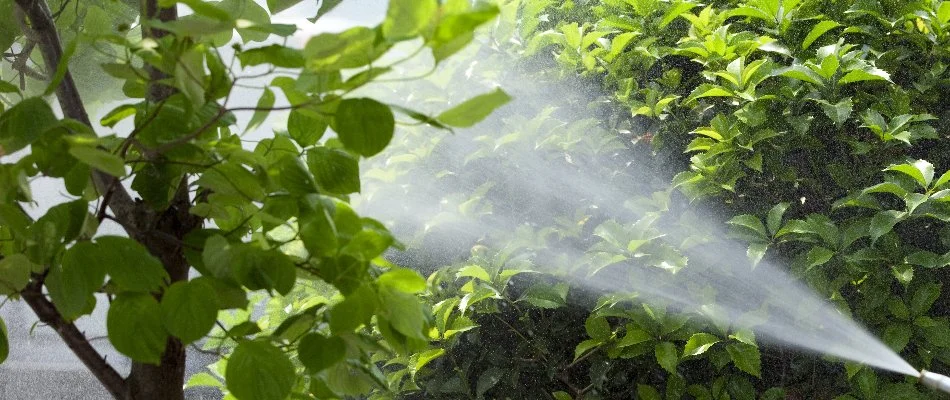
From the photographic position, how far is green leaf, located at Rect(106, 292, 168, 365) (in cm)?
43

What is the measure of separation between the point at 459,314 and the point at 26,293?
683mm

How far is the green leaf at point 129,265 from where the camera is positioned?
437 millimetres

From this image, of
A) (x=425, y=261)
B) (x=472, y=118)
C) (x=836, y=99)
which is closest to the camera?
(x=472, y=118)

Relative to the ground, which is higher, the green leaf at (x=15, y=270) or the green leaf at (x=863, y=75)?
the green leaf at (x=15, y=270)

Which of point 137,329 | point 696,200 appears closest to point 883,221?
point 696,200

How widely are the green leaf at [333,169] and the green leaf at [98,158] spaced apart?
0.36 feet

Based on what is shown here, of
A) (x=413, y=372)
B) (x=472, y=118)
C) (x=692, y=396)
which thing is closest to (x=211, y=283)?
(x=472, y=118)

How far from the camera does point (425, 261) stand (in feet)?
4.37

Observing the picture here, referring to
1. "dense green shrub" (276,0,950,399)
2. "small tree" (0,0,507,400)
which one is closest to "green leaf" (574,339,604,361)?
"dense green shrub" (276,0,950,399)

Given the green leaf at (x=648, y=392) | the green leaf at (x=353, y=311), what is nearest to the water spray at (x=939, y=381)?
the green leaf at (x=648, y=392)

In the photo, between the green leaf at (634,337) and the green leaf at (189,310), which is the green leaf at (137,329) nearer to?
the green leaf at (189,310)

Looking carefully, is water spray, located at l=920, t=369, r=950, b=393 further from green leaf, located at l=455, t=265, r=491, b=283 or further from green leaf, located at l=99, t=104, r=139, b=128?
green leaf, located at l=99, t=104, r=139, b=128

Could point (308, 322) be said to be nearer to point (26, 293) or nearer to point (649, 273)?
point (26, 293)

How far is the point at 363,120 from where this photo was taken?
1.38ft
